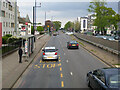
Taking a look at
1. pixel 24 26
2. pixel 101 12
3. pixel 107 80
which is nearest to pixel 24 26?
pixel 24 26

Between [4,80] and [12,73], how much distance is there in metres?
2.09

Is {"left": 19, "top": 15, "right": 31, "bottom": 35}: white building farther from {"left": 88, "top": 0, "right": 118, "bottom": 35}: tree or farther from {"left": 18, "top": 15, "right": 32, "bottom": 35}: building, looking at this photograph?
{"left": 88, "top": 0, "right": 118, "bottom": 35}: tree

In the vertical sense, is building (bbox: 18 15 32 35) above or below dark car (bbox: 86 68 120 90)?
above

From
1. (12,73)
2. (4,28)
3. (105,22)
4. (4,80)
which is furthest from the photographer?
(105,22)

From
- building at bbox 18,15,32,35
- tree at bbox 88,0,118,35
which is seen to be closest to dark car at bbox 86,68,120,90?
building at bbox 18,15,32,35

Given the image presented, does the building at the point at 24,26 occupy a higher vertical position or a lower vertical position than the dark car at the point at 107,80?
higher

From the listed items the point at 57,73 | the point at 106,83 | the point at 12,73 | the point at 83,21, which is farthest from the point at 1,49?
the point at 83,21

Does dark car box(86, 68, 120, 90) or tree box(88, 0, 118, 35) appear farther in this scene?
tree box(88, 0, 118, 35)

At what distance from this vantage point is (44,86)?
1124cm

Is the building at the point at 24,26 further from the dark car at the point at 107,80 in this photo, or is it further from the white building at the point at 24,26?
the dark car at the point at 107,80

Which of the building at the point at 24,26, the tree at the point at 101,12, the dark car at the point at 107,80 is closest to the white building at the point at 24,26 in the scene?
the building at the point at 24,26

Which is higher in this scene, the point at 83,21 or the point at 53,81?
the point at 83,21

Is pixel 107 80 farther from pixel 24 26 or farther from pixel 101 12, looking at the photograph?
pixel 101 12

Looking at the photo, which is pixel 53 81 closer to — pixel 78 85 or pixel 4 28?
pixel 78 85
